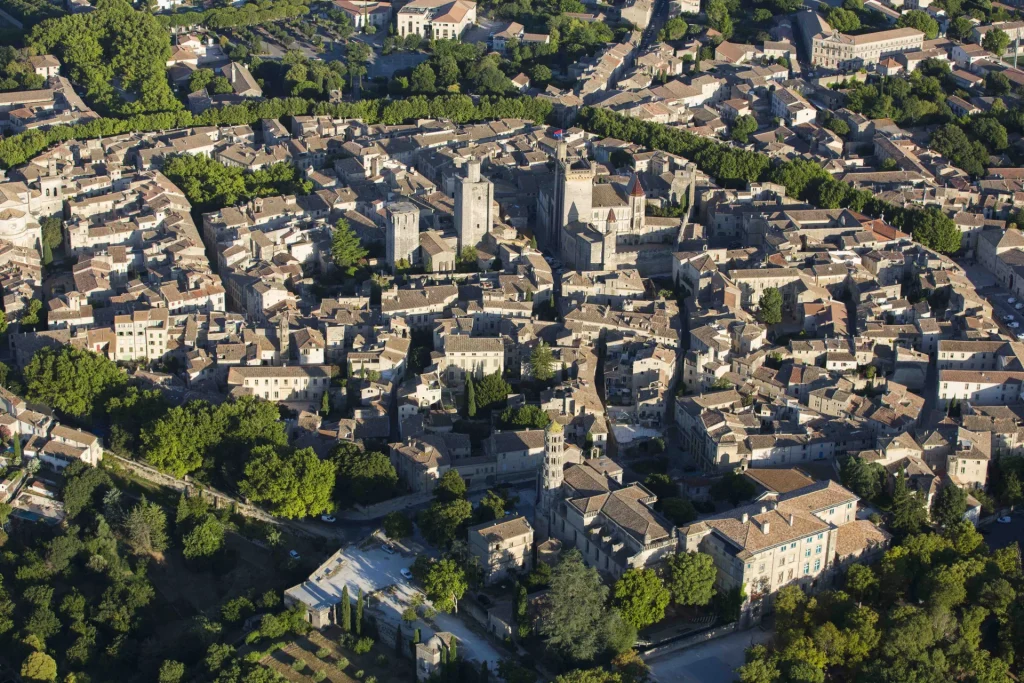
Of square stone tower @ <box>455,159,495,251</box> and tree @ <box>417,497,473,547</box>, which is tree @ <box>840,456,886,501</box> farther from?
square stone tower @ <box>455,159,495,251</box>

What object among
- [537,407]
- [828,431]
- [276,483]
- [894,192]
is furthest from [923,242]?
[276,483]

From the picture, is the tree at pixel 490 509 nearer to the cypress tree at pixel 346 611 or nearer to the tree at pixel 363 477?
the tree at pixel 363 477

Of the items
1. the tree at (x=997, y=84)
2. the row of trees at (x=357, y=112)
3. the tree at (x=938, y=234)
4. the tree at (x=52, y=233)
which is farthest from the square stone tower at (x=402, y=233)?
the tree at (x=997, y=84)

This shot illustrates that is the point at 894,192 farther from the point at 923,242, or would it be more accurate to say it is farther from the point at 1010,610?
the point at 1010,610

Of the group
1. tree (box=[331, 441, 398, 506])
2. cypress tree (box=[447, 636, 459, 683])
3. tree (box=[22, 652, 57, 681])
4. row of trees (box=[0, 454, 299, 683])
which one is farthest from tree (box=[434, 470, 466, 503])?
tree (box=[22, 652, 57, 681])

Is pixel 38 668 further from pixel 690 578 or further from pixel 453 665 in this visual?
pixel 690 578

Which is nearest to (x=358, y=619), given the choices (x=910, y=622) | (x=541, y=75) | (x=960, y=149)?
(x=910, y=622)
